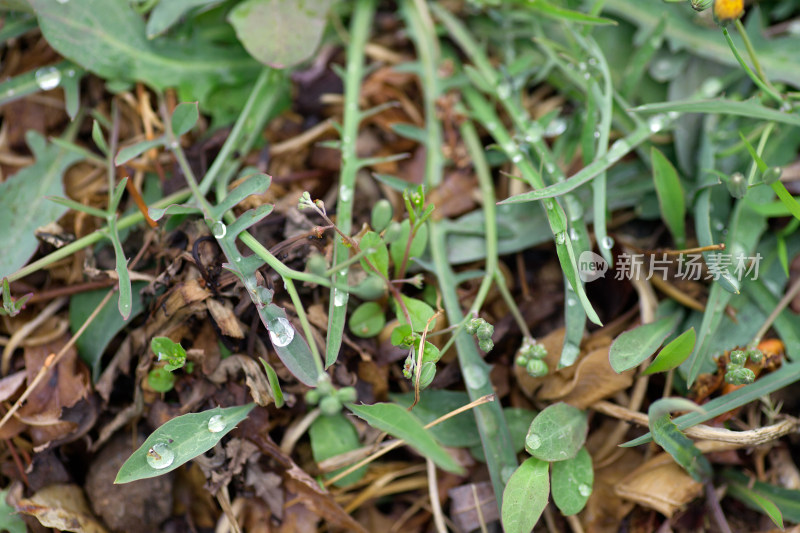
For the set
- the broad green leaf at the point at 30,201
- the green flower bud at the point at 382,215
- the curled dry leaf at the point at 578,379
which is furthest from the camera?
the broad green leaf at the point at 30,201

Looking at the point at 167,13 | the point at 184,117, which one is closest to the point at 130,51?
the point at 167,13

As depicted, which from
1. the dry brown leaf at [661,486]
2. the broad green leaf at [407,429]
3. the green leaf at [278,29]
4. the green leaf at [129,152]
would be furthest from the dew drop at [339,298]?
the dry brown leaf at [661,486]

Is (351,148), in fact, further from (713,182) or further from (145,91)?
(713,182)

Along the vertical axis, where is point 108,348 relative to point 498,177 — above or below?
below

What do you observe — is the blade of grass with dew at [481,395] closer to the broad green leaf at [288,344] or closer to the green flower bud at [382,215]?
the green flower bud at [382,215]

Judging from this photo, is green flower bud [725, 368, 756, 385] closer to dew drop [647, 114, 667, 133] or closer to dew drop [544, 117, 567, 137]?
dew drop [647, 114, 667, 133]

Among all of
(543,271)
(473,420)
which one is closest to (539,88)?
(543,271)

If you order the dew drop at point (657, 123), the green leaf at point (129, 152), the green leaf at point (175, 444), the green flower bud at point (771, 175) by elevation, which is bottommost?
the green leaf at point (175, 444)
